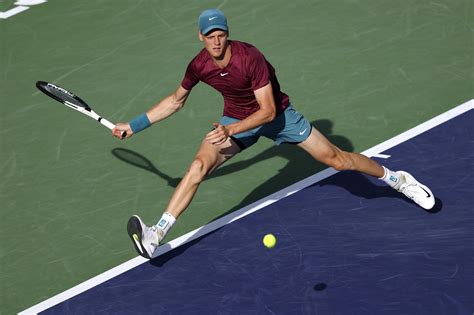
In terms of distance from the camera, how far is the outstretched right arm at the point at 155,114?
36.5 ft

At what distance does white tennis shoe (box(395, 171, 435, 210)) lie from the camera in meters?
11.2

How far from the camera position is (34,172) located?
1313cm

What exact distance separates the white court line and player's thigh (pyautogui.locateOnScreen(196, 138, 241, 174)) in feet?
3.31

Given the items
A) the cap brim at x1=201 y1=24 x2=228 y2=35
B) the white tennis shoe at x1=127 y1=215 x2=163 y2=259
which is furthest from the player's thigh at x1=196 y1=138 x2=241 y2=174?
the cap brim at x1=201 y1=24 x2=228 y2=35

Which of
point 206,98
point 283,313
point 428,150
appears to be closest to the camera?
point 283,313

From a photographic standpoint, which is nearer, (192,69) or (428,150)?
(192,69)

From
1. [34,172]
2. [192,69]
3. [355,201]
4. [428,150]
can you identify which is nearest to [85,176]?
[34,172]

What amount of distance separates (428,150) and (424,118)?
857mm

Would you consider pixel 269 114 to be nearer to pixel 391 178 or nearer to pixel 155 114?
pixel 155 114

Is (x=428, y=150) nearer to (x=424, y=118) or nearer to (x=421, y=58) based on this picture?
(x=424, y=118)

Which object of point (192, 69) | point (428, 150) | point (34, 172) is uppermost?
point (192, 69)

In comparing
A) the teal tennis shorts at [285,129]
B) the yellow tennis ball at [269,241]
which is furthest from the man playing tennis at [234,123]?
the yellow tennis ball at [269,241]

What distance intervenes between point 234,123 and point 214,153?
58 centimetres

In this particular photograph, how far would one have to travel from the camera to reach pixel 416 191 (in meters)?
11.2
